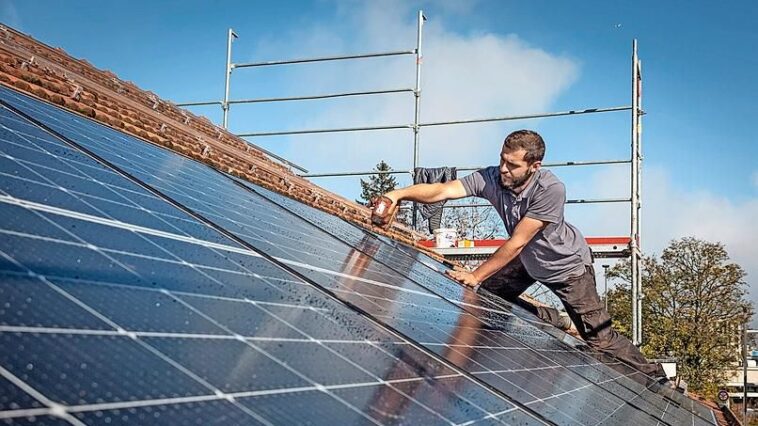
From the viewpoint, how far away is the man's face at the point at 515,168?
529 centimetres

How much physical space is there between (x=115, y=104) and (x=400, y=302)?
4342mm

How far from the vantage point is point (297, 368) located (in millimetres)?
1705

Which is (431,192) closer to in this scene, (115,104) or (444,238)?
(115,104)

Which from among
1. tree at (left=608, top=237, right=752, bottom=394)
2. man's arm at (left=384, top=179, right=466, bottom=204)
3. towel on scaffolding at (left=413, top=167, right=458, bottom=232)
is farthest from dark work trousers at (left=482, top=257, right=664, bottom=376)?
tree at (left=608, top=237, right=752, bottom=394)

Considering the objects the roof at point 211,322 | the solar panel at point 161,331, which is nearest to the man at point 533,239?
the roof at point 211,322

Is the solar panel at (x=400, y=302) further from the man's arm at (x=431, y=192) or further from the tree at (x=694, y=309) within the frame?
the tree at (x=694, y=309)

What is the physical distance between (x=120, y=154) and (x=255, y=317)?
231 cm

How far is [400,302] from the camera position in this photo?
354 centimetres

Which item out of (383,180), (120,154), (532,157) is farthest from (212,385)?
(383,180)

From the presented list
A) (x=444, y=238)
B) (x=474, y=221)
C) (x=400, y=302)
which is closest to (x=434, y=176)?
(x=444, y=238)

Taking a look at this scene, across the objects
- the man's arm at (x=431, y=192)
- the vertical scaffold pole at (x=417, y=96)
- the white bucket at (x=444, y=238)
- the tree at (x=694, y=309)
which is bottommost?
the tree at (x=694, y=309)

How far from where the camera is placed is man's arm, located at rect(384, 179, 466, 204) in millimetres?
5707

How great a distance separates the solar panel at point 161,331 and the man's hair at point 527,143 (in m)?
2.79

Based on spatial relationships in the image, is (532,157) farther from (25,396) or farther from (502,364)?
(25,396)
